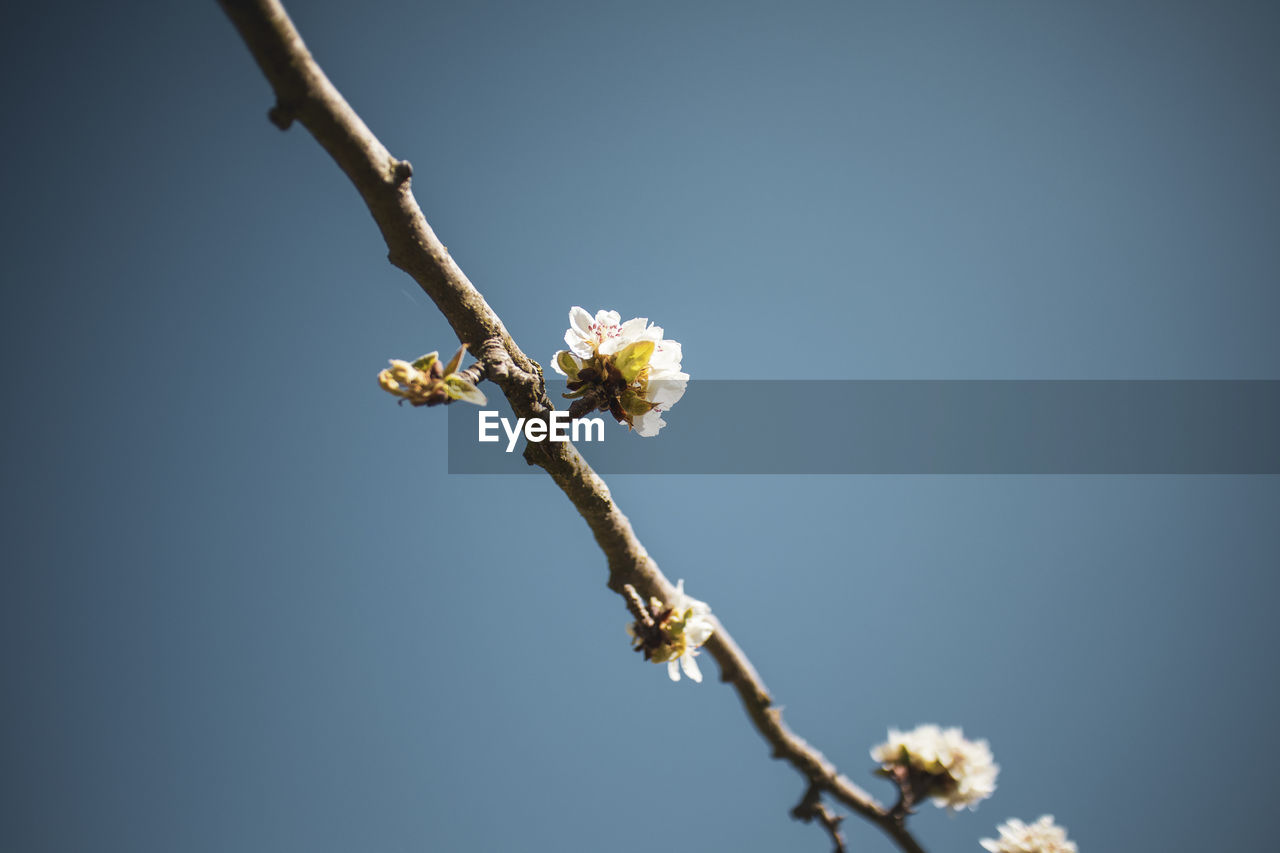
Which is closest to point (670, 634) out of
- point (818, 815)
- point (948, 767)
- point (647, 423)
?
point (647, 423)

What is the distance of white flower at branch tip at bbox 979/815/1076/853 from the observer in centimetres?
180

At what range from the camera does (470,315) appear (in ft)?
3.92

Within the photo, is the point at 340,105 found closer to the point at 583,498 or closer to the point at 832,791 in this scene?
the point at 583,498

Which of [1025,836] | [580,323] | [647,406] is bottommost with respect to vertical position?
[1025,836]

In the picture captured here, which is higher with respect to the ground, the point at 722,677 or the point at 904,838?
the point at 722,677

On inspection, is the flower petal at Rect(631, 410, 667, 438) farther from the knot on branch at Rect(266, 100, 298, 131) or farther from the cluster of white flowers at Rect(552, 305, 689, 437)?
the knot on branch at Rect(266, 100, 298, 131)

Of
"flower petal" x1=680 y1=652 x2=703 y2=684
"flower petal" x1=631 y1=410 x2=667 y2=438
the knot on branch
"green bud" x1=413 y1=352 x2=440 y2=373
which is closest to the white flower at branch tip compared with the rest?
"flower petal" x1=680 y1=652 x2=703 y2=684

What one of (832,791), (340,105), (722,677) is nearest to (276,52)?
(340,105)

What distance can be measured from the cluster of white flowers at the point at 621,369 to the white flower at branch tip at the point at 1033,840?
1.81 metres

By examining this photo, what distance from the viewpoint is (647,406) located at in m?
1.35

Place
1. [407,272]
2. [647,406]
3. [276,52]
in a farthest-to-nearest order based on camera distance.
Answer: [647,406]
[407,272]
[276,52]

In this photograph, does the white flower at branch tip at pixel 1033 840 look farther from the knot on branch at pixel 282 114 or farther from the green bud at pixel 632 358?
the knot on branch at pixel 282 114

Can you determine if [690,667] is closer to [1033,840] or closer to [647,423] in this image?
[647,423]

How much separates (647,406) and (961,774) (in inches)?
60.5
